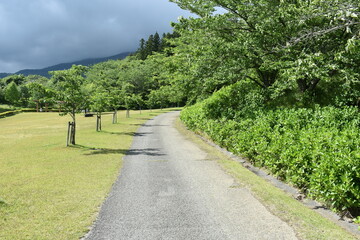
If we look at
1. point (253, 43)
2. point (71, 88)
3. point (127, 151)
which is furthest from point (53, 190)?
point (253, 43)

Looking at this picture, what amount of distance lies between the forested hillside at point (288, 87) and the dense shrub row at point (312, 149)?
24 millimetres

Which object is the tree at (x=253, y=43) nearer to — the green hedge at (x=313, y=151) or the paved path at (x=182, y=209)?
the green hedge at (x=313, y=151)

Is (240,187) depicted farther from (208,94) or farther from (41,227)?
(208,94)

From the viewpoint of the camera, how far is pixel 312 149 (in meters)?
7.77

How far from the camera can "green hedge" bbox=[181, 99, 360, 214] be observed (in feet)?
20.4

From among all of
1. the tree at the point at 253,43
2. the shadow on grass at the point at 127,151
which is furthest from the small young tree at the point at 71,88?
the tree at the point at 253,43

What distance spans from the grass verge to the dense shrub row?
57 cm

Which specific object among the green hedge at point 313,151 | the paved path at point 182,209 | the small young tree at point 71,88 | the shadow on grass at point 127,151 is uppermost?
the small young tree at point 71,88

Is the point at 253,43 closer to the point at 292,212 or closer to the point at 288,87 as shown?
the point at 288,87

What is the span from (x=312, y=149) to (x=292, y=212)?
206 cm

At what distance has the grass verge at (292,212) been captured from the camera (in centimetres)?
556

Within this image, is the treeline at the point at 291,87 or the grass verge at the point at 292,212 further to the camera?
the treeline at the point at 291,87

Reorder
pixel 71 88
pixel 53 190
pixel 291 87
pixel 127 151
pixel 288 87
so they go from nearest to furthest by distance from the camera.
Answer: pixel 53 190 < pixel 288 87 < pixel 127 151 < pixel 291 87 < pixel 71 88

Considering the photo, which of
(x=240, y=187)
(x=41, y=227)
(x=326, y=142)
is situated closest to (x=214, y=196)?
(x=240, y=187)
